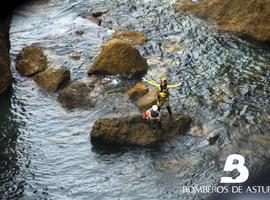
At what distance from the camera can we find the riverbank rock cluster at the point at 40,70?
2873cm

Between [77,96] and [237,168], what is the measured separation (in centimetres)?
1069

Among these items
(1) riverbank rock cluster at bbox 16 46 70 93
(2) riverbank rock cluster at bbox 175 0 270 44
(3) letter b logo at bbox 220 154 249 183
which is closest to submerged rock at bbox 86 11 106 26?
(1) riverbank rock cluster at bbox 16 46 70 93

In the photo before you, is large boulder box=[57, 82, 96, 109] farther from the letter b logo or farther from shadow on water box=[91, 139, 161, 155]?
the letter b logo

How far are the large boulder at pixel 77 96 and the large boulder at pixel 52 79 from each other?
668mm

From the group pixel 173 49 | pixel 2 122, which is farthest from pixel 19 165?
pixel 173 49

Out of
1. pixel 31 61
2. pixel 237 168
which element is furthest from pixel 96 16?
pixel 237 168

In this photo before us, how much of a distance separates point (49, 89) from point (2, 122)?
3714mm

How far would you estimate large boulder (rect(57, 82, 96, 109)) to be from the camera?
2717 centimetres

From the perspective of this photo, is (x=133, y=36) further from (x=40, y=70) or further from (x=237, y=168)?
(x=237, y=168)

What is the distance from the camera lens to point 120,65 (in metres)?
29.2

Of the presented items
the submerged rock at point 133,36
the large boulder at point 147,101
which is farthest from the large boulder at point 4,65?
the large boulder at point 147,101

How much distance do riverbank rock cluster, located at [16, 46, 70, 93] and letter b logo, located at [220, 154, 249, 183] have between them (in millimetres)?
11838

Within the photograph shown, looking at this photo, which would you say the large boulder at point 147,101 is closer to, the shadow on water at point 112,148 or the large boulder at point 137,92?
the large boulder at point 137,92

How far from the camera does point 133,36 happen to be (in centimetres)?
→ 3309
